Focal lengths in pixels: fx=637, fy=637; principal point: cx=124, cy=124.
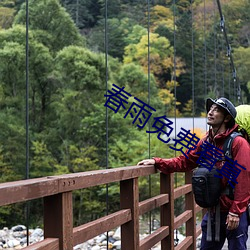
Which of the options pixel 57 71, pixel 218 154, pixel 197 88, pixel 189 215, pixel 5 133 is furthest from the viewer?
pixel 197 88

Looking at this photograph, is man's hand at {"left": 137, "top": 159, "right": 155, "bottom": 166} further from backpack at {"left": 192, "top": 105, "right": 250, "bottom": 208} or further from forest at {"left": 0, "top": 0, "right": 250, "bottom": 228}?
forest at {"left": 0, "top": 0, "right": 250, "bottom": 228}

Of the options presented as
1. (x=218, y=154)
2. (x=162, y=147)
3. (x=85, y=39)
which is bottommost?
(x=162, y=147)

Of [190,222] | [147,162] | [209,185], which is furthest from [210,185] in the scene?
[190,222]

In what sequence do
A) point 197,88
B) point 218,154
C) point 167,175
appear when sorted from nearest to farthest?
point 218,154
point 167,175
point 197,88

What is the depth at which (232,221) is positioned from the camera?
194cm

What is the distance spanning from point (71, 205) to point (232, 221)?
69cm

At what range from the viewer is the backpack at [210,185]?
197 cm

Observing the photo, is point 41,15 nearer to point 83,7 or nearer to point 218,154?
point 83,7

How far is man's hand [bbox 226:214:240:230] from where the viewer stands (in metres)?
1.94

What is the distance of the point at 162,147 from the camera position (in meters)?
14.8

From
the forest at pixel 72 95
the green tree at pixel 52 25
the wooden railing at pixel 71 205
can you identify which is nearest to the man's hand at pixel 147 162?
the wooden railing at pixel 71 205

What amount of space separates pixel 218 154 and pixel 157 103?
14.1 metres

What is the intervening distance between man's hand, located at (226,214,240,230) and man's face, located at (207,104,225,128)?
291 millimetres

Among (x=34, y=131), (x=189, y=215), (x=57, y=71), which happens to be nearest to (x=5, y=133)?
(x=34, y=131)
